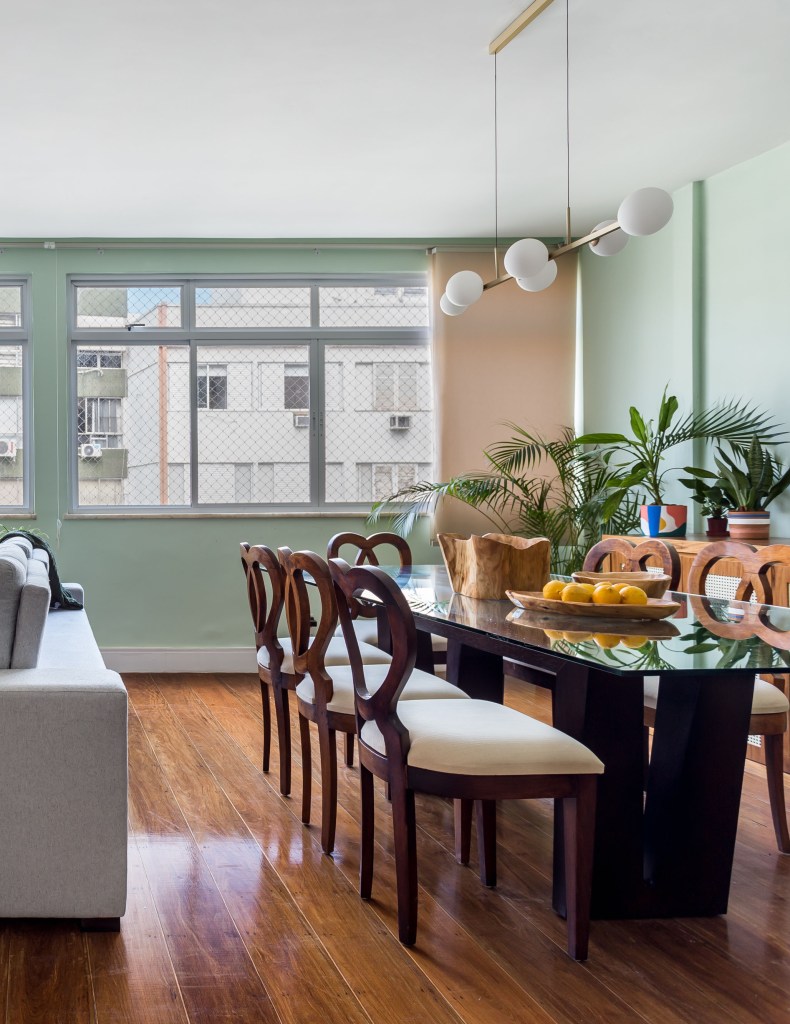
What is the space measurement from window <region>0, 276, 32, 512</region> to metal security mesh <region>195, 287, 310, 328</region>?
1075 mm

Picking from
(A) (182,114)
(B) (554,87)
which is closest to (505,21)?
(B) (554,87)

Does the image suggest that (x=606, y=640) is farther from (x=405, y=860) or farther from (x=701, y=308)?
(x=701, y=308)

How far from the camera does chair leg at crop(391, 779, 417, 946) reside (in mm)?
2186

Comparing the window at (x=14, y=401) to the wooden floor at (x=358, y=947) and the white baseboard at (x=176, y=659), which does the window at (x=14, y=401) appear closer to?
the white baseboard at (x=176, y=659)

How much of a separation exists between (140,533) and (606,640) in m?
4.20

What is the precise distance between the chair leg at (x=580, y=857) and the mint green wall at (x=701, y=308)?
2621 mm

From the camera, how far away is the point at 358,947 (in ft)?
7.30

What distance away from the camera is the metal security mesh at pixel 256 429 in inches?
238

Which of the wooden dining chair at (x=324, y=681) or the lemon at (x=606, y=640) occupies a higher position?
the lemon at (x=606, y=640)

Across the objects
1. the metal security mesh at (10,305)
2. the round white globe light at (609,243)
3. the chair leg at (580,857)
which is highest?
the metal security mesh at (10,305)

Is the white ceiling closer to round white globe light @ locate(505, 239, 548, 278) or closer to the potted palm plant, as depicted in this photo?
Result: round white globe light @ locate(505, 239, 548, 278)

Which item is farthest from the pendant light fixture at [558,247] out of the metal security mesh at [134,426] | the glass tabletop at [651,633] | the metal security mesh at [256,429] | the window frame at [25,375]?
the window frame at [25,375]

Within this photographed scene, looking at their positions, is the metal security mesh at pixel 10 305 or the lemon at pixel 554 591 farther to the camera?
the metal security mesh at pixel 10 305

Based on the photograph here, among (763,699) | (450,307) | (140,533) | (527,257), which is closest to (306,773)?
(763,699)
